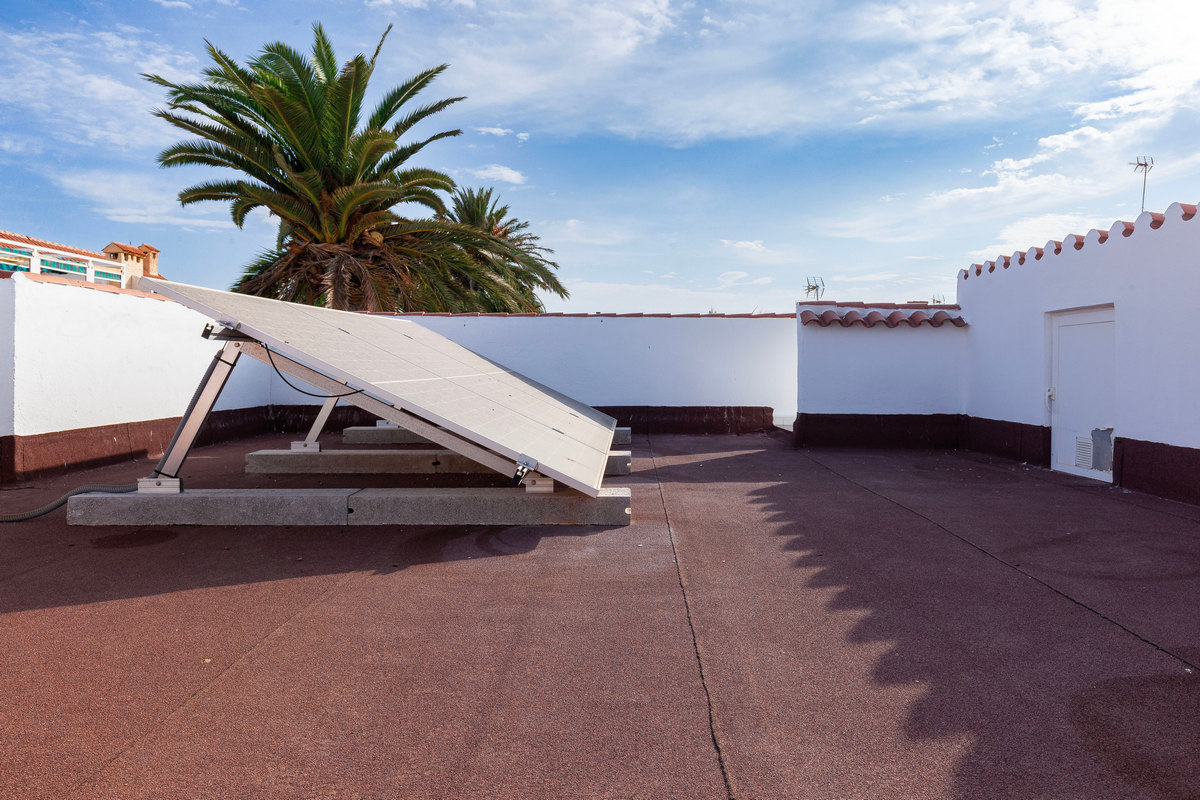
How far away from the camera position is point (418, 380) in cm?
556

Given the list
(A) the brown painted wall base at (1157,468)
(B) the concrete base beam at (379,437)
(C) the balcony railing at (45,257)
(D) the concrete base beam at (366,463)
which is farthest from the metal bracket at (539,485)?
(C) the balcony railing at (45,257)

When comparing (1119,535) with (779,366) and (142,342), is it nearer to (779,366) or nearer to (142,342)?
(779,366)

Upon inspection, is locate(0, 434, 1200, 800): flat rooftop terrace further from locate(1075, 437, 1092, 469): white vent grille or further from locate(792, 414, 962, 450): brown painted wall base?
locate(792, 414, 962, 450): brown painted wall base

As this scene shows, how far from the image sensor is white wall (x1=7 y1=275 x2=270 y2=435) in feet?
25.2

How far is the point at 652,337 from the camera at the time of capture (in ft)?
44.6

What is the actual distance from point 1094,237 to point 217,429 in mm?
13140

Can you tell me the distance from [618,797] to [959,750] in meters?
1.30

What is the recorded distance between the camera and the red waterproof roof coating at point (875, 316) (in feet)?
37.8

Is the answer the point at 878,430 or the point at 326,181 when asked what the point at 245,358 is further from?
the point at 878,430

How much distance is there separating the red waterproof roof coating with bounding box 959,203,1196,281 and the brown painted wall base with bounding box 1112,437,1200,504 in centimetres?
241

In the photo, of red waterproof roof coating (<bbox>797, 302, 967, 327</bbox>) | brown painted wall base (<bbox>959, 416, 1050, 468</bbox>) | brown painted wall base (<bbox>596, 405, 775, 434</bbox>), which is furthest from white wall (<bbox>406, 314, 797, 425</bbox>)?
brown painted wall base (<bbox>959, 416, 1050, 468</bbox>)

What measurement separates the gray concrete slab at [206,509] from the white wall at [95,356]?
320 centimetres

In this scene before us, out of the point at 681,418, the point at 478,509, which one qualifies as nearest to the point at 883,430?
the point at 681,418

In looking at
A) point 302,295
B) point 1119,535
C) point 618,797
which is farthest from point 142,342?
point 1119,535
